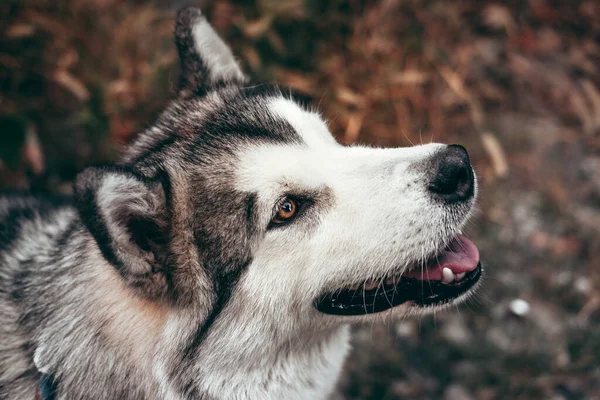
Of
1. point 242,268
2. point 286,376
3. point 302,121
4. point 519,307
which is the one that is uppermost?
point 302,121

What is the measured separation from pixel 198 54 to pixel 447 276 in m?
2.03

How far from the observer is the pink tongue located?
282cm

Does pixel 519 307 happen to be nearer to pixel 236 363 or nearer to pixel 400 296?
pixel 400 296

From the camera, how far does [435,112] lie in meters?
5.93

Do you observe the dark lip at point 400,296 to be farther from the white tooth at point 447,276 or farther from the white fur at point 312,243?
the white fur at point 312,243

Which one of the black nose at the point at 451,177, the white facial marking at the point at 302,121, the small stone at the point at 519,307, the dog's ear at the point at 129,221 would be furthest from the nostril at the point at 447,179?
the small stone at the point at 519,307

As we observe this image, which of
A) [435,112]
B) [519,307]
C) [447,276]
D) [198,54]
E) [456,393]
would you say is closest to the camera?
[447,276]

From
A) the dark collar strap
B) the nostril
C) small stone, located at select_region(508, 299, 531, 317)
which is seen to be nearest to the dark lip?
the nostril

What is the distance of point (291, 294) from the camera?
8.66 ft

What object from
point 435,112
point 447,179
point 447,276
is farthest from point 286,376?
point 435,112

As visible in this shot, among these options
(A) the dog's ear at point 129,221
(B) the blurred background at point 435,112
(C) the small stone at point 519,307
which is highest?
(A) the dog's ear at point 129,221

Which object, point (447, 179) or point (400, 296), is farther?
point (400, 296)

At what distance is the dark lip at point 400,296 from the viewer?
9.08ft

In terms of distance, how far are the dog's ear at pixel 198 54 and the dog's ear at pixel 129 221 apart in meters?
1.01
